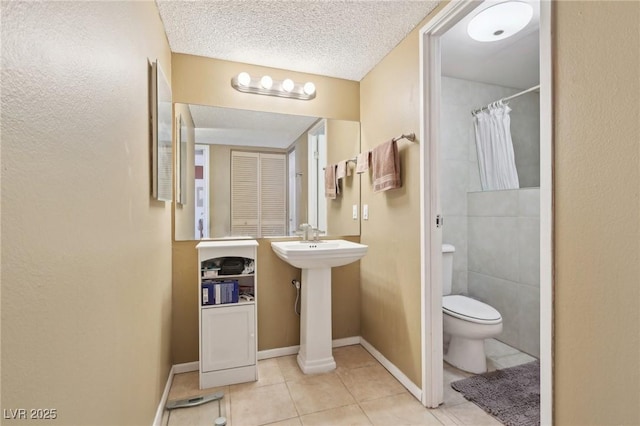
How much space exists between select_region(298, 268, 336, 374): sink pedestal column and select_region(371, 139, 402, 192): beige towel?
2.45ft

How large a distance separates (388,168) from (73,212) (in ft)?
5.59

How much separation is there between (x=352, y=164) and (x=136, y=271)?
1.89 metres

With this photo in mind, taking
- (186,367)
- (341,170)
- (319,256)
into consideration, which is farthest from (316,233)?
(186,367)

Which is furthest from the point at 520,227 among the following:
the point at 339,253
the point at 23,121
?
the point at 23,121

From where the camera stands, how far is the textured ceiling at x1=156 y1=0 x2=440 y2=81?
168cm

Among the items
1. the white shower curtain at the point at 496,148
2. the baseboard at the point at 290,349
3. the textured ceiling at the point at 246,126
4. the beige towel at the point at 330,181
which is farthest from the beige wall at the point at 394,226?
the white shower curtain at the point at 496,148

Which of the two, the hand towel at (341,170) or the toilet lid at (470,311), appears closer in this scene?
the toilet lid at (470,311)

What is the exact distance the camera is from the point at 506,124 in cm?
268

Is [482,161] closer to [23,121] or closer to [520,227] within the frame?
[520,227]

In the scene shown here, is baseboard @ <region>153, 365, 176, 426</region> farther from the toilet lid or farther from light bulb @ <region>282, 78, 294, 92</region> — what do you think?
light bulb @ <region>282, 78, 294, 92</region>

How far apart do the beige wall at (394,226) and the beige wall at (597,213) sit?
0.83m

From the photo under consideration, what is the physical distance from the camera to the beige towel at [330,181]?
264cm

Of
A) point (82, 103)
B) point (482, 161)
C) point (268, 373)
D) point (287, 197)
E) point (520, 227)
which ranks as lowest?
point (268, 373)

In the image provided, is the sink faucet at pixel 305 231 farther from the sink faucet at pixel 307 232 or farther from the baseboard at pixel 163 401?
the baseboard at pixel 163 401
